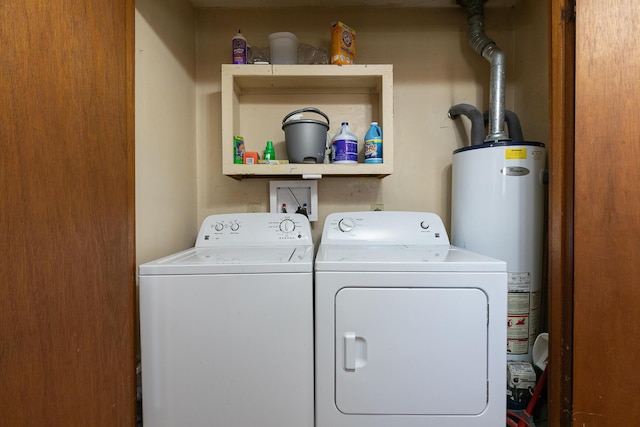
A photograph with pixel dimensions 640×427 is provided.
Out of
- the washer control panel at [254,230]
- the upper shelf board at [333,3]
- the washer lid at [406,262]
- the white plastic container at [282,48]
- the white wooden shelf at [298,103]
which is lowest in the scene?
the washer lid at [406,262]

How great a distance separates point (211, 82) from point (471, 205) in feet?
5.17

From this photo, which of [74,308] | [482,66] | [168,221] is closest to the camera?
[74,308]

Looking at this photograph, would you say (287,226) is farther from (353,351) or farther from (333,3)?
(333,3)

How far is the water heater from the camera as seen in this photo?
1292mm

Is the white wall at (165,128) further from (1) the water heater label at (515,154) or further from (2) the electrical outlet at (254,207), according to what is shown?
(1) the water heater label at (515,154)

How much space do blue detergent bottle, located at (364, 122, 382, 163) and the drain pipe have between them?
0.53 m

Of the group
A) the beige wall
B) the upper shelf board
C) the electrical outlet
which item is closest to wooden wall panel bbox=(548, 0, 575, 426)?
the beige wall

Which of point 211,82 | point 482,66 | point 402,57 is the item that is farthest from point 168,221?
point 482,66

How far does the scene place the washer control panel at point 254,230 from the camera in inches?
56.6

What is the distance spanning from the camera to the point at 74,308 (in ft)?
2.41

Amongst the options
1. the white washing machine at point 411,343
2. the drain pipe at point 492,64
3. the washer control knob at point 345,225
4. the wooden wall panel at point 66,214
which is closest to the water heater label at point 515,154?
the drain pipe at point 492,64

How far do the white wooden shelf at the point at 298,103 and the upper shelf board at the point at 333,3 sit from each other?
1.53 feet

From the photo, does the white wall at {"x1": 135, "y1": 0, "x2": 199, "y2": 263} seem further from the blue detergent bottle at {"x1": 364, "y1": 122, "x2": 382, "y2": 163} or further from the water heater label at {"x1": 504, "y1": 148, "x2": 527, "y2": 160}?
the water heater label at {"x1": 504, "y1": 148, "x2": 527, "y2": 160}

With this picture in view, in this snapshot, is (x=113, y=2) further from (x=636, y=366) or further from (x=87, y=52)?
(x=636, y=366)
